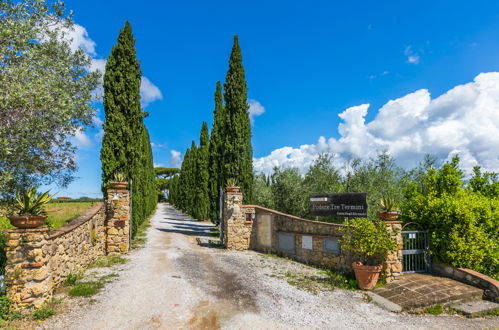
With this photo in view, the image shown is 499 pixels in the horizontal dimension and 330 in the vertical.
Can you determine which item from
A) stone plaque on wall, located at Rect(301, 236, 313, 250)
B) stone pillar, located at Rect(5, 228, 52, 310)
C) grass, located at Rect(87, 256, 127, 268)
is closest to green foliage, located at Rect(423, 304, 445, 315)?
stone plaque on wall, located at Rect(301, 236, 313, 250)

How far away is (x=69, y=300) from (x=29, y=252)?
141 centimetres

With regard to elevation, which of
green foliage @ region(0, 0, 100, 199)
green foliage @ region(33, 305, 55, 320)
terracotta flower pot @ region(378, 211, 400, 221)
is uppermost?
green foliage @ region(0, 0, 100, 199)

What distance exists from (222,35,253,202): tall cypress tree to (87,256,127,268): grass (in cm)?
689

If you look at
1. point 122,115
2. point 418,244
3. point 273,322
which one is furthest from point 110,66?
point 418,244

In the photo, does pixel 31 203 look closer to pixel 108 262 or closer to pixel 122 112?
pixel 108 262

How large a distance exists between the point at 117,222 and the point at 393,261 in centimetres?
975

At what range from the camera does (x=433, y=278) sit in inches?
304

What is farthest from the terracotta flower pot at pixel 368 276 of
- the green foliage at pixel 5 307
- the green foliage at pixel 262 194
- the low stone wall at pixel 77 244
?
the green foliage at pixel 262 194

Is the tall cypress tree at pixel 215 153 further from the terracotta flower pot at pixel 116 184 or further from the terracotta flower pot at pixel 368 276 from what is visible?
the terracotta flower pot at pixel 368 276

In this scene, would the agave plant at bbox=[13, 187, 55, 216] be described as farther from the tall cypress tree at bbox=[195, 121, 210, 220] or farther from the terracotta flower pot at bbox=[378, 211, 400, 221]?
the tall cypress tree at bbox=[195, 121, 210, 220]

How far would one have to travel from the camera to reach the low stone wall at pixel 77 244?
262 inches

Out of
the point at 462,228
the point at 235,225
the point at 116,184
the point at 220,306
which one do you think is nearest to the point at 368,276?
the point at 462,228

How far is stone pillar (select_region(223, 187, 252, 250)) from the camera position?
12.8 metres

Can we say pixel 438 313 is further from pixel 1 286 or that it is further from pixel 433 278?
pixel 1 286
